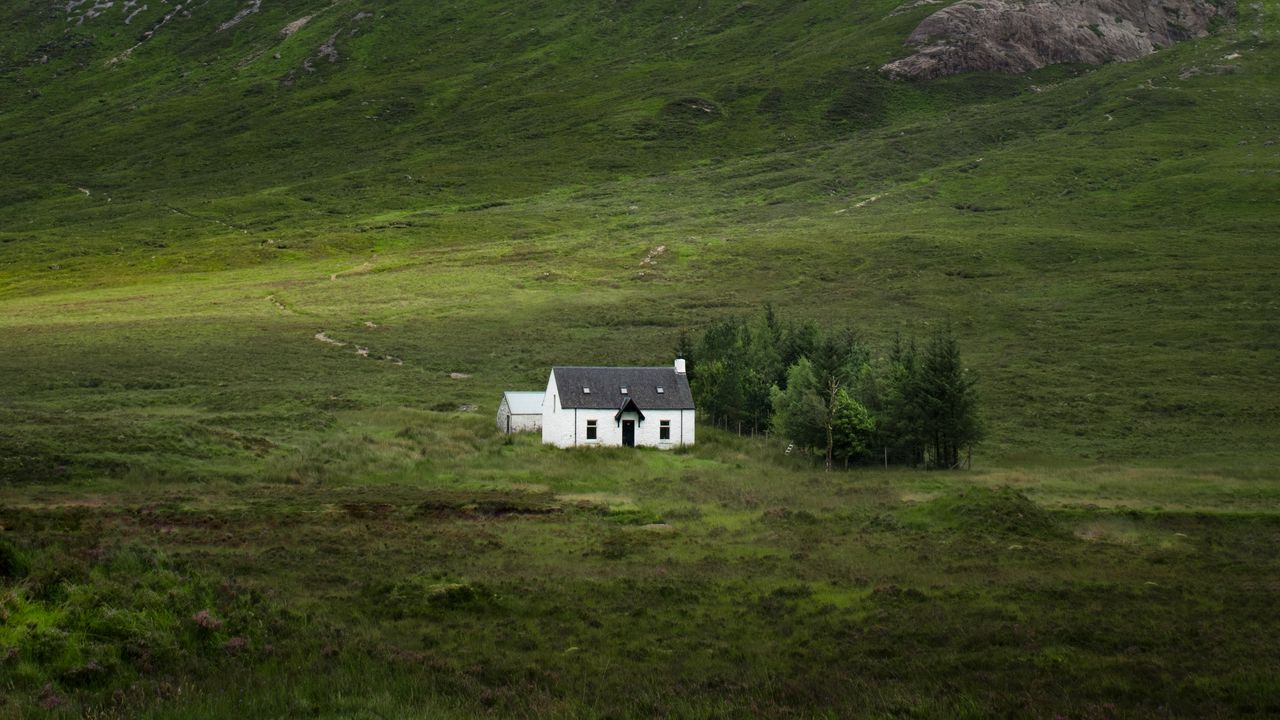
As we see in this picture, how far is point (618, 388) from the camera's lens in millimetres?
66875

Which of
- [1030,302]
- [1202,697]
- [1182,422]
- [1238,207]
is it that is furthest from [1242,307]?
[1202,697]

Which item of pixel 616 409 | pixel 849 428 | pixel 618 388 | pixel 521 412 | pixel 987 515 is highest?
pixel 618 388

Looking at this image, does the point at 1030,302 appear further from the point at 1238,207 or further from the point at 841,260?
the point at 1238,207

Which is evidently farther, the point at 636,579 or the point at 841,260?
the point at 841,260

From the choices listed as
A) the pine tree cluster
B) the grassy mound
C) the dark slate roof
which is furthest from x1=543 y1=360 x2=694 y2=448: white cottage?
the grassy mound

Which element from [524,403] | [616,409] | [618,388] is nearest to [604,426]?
[616,409]

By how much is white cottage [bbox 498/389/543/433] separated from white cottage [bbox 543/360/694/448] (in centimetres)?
385

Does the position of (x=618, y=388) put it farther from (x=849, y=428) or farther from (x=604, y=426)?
(x=849, y=428)

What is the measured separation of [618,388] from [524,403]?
321 inches

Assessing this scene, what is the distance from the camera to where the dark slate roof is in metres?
65.2

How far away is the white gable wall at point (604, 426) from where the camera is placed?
213ft

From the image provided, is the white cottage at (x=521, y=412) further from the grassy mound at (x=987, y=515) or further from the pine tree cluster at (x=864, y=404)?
the grassy mound at (x=987, y=515)

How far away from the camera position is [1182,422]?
75.3 m

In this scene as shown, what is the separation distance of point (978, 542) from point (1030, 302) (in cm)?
10077
